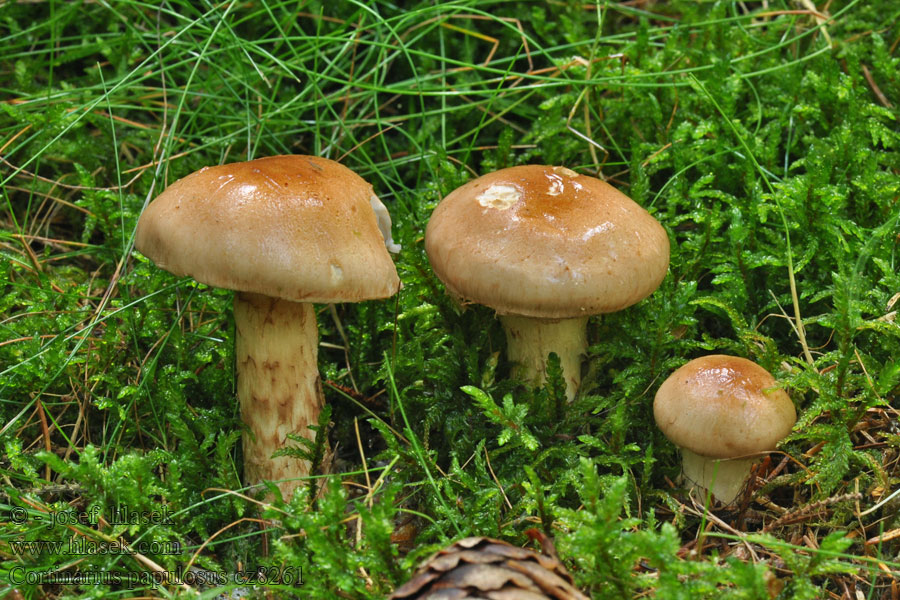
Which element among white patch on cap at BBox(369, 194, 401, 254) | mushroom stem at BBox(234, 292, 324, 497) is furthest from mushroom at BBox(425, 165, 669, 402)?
mushroom stem at BBox(234, 292, 324, 497)

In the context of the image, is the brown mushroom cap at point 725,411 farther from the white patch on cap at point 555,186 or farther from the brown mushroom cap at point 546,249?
the white patch on cap at point 555,186

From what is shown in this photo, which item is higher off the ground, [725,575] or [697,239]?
[697,239]

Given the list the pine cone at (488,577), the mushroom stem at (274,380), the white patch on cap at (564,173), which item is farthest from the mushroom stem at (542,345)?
the pine cone at (488,577)

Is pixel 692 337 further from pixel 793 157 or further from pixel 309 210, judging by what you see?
pixel 309 210

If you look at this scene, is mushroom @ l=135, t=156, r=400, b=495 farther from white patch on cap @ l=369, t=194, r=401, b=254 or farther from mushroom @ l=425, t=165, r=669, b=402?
mushroom @ l=425, t=165, r=669, b=402

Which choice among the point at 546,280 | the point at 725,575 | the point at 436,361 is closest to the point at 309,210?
the point at 546,280

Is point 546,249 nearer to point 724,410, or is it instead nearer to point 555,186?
point 555,186
